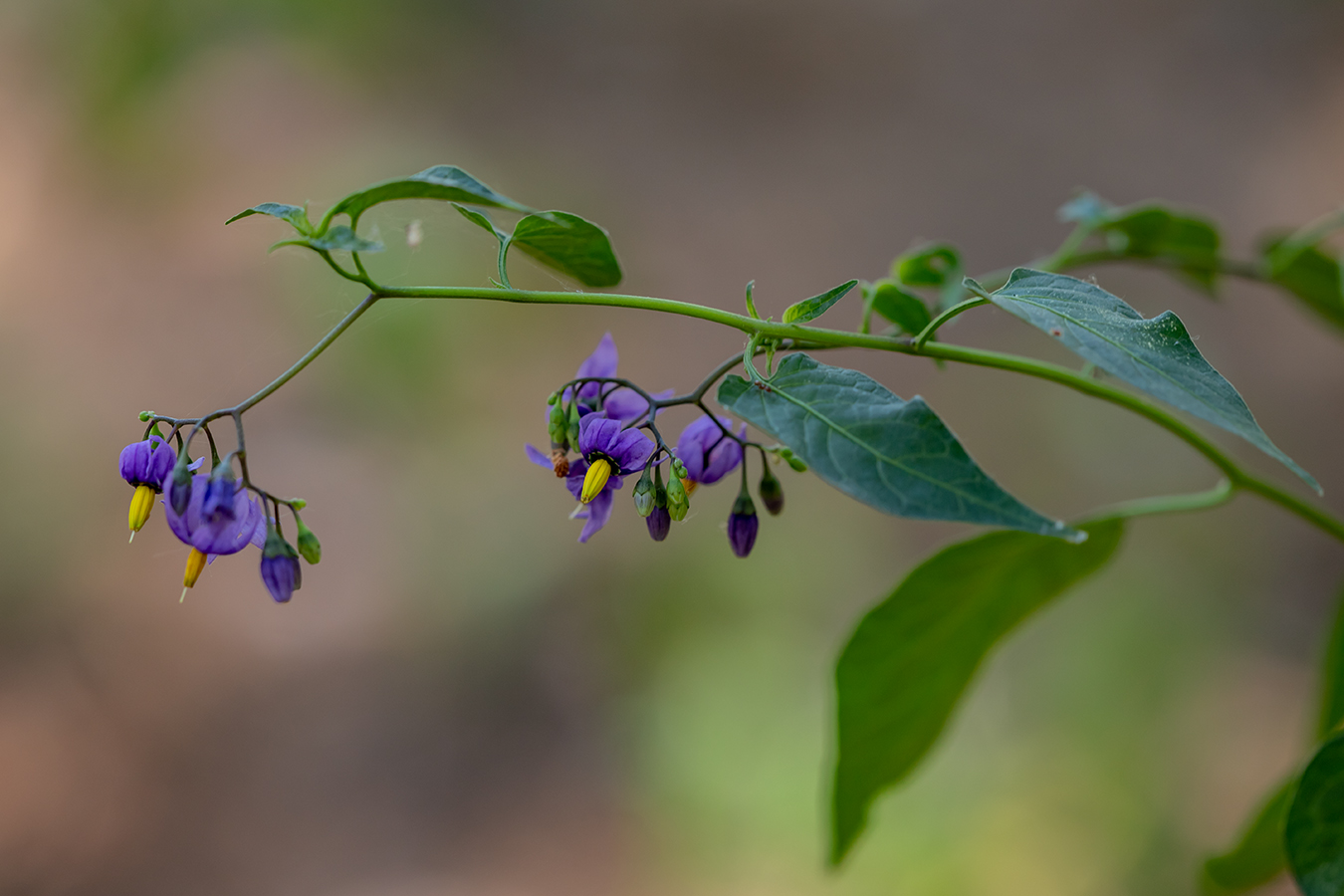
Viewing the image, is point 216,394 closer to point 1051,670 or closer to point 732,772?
point 732,772

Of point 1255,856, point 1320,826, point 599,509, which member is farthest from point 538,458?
point 1255,856

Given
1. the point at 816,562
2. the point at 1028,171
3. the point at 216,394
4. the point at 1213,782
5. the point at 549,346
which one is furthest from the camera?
the point at 1028,171

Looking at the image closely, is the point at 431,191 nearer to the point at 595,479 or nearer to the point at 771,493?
the point at 595,479

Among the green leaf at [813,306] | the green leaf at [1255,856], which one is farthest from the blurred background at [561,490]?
the green leaf at [813,306]

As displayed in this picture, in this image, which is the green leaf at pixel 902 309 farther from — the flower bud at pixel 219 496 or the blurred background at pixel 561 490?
the blurred background at pixel 561 490

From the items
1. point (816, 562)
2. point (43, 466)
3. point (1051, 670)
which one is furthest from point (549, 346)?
point (1051, 670)

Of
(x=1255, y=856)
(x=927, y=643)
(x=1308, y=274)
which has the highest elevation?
(x=1308, y=274)
